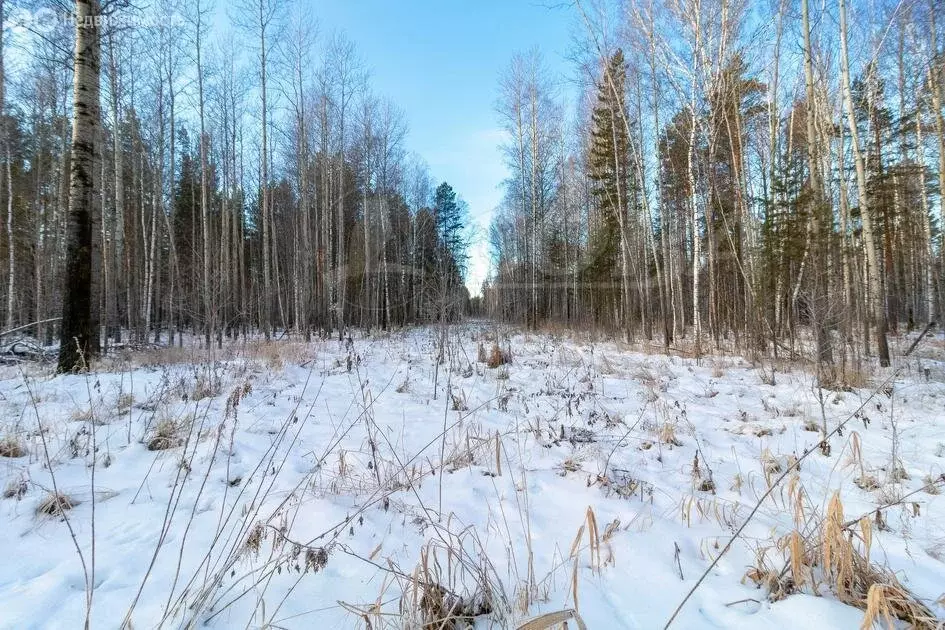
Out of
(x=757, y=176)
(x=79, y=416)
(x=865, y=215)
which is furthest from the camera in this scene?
(x=757, y=176)

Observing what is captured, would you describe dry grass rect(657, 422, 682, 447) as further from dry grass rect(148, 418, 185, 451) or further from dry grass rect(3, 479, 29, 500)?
dry grass rect(3, 479, 29, 500)

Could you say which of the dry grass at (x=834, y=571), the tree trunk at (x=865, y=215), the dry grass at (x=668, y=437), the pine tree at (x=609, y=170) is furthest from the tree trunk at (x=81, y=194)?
the tree trunk at (x=865, y=215)

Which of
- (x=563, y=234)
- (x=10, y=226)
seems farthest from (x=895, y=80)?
(x=10, y=226)

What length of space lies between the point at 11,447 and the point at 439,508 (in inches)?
114

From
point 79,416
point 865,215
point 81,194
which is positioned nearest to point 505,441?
point 79,416

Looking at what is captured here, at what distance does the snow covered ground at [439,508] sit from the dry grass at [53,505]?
0.01m

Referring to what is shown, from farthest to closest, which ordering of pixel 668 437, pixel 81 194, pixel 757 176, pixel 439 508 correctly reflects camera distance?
pixel 757 176
pixel 81 194
pixel 668 437
pixel 439 508

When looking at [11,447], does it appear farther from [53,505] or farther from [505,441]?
[505,441]

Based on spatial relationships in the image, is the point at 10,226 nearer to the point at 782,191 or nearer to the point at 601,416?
the point at 601,416

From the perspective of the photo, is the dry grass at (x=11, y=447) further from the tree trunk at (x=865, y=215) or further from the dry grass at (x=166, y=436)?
the tree trunk at (x=865, y=215)

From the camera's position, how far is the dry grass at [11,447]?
2.39 meters

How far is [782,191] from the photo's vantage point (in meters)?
7.06

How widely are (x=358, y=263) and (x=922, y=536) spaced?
67.3 feet

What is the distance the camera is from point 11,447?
2408 millimetres
